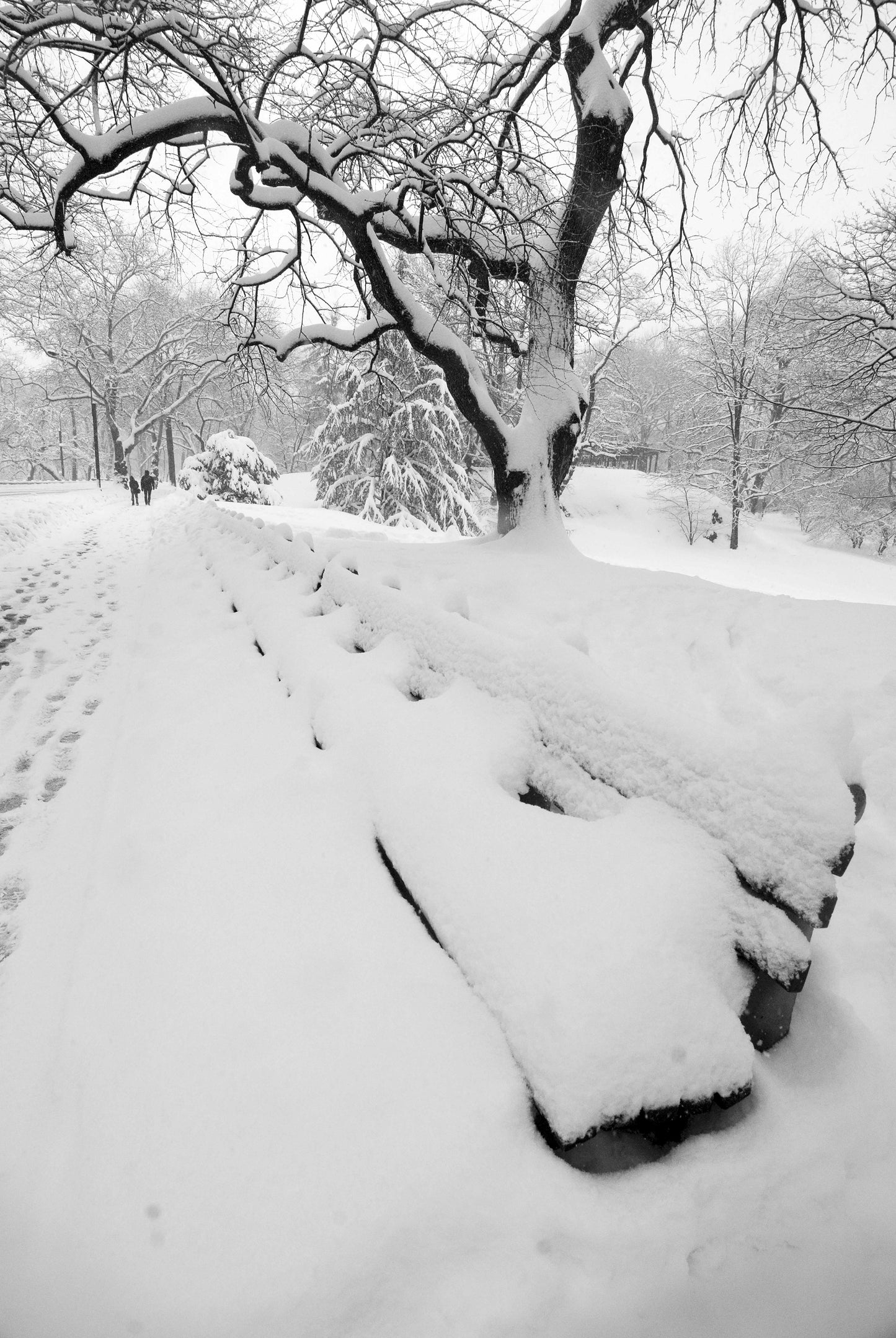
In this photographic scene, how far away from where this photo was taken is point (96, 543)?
34.4 feet

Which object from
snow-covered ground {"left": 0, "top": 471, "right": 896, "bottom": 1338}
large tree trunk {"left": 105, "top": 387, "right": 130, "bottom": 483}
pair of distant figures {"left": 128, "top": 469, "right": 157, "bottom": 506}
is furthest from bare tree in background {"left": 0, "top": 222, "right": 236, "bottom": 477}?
snow-covered ground {"left": 0, "top": 471, "right": 896, "bottom": 1338}

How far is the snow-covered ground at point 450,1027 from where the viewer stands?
69cm

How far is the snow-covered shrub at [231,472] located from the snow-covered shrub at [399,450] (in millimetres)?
3684

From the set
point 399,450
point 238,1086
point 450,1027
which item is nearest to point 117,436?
point 399,450

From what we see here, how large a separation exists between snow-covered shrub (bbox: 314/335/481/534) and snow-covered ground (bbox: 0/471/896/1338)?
15392 millimetres

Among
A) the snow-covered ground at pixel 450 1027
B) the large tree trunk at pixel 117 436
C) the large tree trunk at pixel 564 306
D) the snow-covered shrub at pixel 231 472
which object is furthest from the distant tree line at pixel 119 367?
the snow-covered ground at pixel 450 1027

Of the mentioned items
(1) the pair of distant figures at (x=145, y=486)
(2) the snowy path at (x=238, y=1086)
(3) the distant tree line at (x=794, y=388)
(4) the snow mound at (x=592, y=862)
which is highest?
(3) the distant tree line at (x=794, y=388)

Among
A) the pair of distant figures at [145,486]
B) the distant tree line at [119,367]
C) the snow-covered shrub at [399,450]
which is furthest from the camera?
the pair of distant figures at [145,486]

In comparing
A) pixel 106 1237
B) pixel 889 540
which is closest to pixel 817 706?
pixel 106 1237

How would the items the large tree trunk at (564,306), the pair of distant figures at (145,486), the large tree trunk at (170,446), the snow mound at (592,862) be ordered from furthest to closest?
the large tree trunk at (170,446) → the pair of distant figures at (145,486) → the large tree trunk at (564,306) → the snow mound at (592,862)

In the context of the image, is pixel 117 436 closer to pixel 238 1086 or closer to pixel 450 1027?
pixel 238 1086

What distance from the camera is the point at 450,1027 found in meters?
0.91

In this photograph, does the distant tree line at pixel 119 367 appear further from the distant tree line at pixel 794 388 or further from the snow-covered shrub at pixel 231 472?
the distant tree line at pixel 794 388

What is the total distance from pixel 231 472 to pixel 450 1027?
71.0 ft
